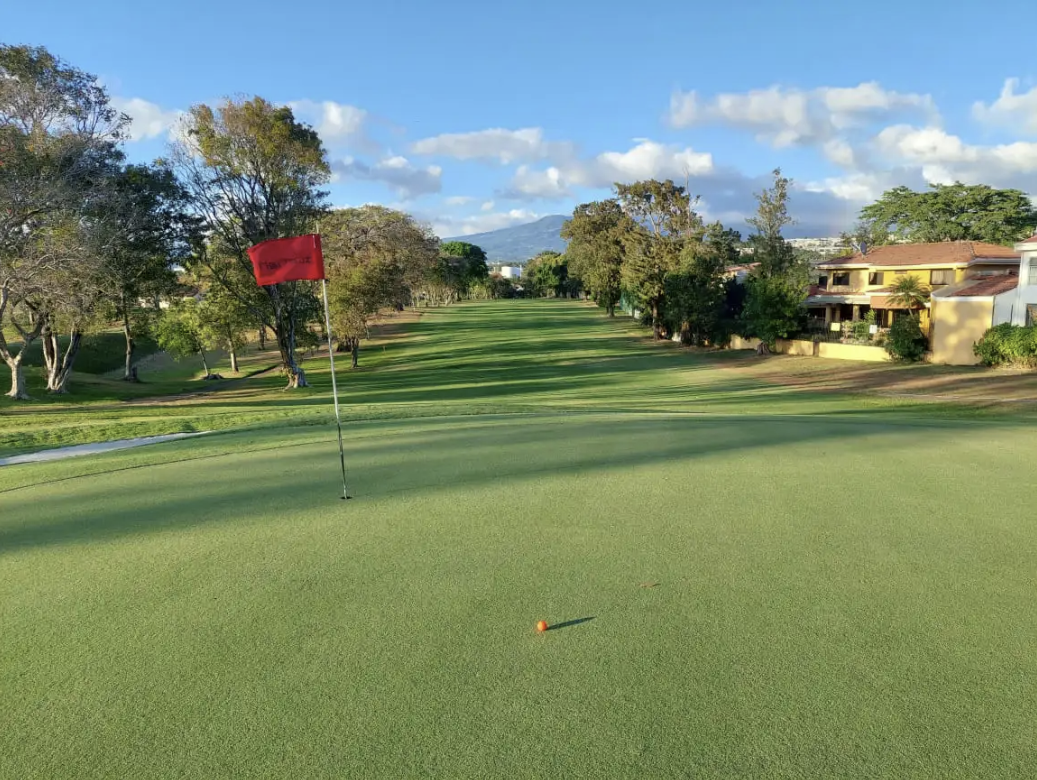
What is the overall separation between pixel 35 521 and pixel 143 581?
9.03 ft

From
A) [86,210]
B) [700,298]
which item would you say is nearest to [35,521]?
[86,210]

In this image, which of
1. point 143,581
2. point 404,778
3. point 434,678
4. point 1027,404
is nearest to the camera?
point 404,778

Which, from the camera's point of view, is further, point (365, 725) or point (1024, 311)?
point (1024, 311)

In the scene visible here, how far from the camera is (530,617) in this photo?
14.9 feet

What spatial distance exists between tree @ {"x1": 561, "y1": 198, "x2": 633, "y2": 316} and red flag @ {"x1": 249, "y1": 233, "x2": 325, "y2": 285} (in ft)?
177

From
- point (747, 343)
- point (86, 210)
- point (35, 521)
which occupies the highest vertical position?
point (86, 210)

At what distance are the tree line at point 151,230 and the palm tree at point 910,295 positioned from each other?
3199cm

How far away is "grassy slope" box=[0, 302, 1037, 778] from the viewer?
3.26 metres

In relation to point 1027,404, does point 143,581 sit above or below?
above

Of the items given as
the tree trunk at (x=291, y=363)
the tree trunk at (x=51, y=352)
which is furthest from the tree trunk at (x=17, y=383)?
the tree trunk at (x=291, y=363)

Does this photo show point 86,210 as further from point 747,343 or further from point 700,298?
point 747,343

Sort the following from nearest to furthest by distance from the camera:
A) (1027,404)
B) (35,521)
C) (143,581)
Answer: (143,581)
(35,521)
(1027,404)

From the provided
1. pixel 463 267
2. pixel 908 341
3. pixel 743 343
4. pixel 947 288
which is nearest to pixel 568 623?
pixel 908 341

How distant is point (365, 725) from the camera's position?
342 cm
